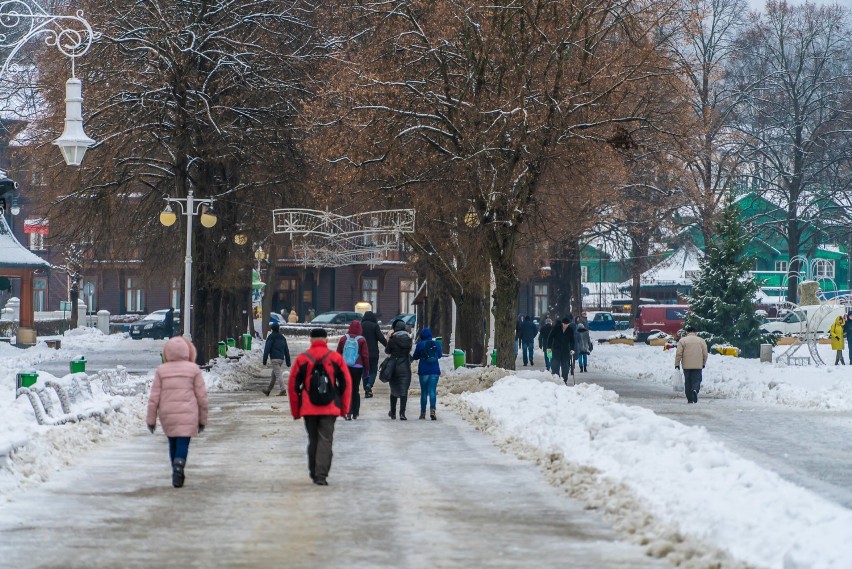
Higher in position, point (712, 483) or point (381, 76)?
point (381, 76)

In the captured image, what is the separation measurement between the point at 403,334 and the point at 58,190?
1799cm

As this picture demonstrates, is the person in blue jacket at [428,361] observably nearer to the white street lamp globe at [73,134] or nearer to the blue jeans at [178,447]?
the white street lamp globe at [73,134]

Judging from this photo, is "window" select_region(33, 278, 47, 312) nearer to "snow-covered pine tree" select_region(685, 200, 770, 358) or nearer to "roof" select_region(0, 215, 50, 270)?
"roof" select_region(0, 215, 50, 270)

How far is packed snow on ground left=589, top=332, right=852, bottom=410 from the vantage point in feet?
103

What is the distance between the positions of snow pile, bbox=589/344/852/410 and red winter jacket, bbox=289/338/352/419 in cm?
1682

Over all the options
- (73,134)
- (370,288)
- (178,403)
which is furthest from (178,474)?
(370,288)

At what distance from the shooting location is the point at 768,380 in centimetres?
3519

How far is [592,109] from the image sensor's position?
Result: 35.3 meters

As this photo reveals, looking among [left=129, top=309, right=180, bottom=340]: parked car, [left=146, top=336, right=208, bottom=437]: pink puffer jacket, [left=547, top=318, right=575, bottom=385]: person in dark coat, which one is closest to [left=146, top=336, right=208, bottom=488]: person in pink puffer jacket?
[left=146, top=336, right=208, bottom=437]: pink puffer jacket

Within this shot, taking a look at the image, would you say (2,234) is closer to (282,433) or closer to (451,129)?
(451,129)

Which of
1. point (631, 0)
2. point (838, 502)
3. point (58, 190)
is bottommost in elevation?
point (838, 502)

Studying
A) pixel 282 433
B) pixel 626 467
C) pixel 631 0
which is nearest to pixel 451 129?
pixel 631 0

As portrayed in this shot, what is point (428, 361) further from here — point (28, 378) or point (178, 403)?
point (178, 403)

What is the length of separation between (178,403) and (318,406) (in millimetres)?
1453
